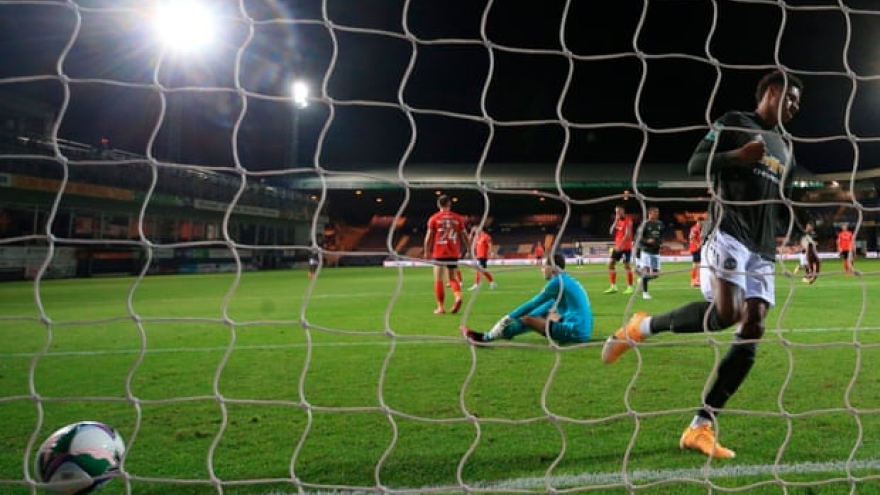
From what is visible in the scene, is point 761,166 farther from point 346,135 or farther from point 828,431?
point 346,135

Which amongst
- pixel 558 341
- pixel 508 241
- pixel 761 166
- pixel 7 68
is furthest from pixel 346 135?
pixel 761 166

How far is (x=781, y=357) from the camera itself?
455cm

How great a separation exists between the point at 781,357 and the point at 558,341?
172 centimetres

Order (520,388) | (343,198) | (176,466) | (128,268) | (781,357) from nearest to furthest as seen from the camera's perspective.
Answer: (176,466) < (520,388) < (781,357) < (128,268) < (343,198)

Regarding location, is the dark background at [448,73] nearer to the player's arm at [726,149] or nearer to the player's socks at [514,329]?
the player's socks at [514,329]

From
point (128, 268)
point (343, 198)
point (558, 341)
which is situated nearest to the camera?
point (558, 341)

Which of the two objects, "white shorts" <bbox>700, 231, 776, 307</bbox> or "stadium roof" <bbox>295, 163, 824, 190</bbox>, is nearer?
"white shorts" <bbox>700, 231, 776, 307</bbox>

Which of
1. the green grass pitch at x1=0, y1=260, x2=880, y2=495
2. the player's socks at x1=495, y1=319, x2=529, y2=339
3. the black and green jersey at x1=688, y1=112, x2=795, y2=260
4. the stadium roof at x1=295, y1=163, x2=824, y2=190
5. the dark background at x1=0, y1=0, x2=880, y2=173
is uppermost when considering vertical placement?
the dark background at x1=0, y1=0, x2=880, y2=173

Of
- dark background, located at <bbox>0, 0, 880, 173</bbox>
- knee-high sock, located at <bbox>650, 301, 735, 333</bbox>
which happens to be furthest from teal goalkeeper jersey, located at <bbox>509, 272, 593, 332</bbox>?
dark background, located at <bbox>0, 0, 880, 173</bbox>

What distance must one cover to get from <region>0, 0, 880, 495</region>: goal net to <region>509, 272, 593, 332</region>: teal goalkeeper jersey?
43cm

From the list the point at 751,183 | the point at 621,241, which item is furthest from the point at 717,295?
the point at 621,241

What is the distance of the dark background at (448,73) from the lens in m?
19.5

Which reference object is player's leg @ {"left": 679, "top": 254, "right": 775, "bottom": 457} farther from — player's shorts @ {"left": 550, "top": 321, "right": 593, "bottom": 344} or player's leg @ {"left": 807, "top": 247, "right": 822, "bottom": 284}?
player's shorts @ {"left": 550, "top": 321, "right": 593, "bottom": 344}

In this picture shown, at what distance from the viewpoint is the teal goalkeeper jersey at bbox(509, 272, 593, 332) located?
16.4 ft
